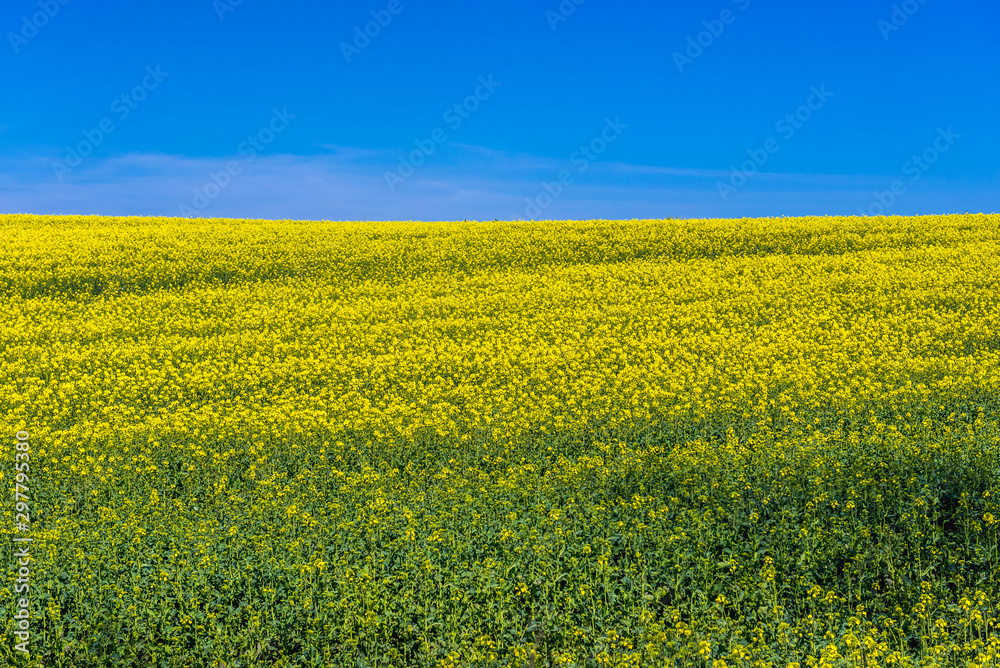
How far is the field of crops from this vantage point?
27.1ft

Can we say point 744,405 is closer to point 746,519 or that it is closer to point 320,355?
point 746,519

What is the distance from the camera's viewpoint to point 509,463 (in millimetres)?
13727

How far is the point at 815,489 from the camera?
10961 mm

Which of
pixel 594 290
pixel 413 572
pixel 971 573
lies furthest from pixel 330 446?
pixel 594 290

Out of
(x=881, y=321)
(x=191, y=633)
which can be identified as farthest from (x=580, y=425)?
(x=881, y=321)

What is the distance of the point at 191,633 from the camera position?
8.19 metres

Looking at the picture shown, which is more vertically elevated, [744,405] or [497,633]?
[744,405]

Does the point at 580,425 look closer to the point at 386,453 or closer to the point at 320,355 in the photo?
the point at 386,453

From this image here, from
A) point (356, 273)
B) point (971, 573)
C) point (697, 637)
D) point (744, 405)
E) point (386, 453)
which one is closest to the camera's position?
point (697, 637)

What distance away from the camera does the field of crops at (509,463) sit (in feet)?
27.1

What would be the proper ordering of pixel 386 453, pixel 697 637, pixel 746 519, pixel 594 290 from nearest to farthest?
1. pixel 697 637
2. pixel 746 519
3. pixel 386 453
4. pixel 594 290

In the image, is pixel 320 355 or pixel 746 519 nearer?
pixel 746 519

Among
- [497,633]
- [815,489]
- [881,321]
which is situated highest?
[881,321]

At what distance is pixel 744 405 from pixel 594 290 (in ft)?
40.2
